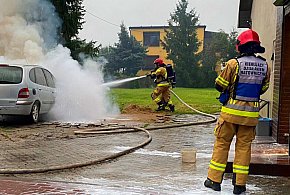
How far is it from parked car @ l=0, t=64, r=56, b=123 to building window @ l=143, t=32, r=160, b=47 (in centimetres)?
4695

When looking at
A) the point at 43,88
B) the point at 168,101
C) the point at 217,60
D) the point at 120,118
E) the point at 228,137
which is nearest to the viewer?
the point at 228,137

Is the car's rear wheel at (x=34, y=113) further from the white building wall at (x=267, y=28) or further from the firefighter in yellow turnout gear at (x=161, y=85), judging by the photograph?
the white building wall at (x=267, y=28)

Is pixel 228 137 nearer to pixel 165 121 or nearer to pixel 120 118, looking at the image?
pixel 165 121

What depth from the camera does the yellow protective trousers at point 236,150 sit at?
536 cm

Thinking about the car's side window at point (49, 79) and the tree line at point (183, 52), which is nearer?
the car's side window at point (49, 79)

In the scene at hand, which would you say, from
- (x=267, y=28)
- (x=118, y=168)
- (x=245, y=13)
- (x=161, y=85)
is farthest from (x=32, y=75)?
(x=245, y=13)

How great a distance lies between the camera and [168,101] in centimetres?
1611

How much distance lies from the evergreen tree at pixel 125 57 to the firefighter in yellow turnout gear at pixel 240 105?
4068 centimetres

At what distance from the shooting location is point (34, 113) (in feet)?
39.3

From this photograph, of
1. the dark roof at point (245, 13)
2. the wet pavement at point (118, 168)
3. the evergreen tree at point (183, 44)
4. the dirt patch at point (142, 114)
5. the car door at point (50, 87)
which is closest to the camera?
the wet pavement at point (118, 168)

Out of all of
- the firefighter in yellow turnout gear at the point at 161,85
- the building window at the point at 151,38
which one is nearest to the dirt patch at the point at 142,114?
the firefighter in yellow turnout gear at the point at 161,85

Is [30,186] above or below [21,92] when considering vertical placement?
below

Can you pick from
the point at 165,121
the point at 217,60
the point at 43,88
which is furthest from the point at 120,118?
the point at 217,60

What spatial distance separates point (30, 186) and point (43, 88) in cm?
699
